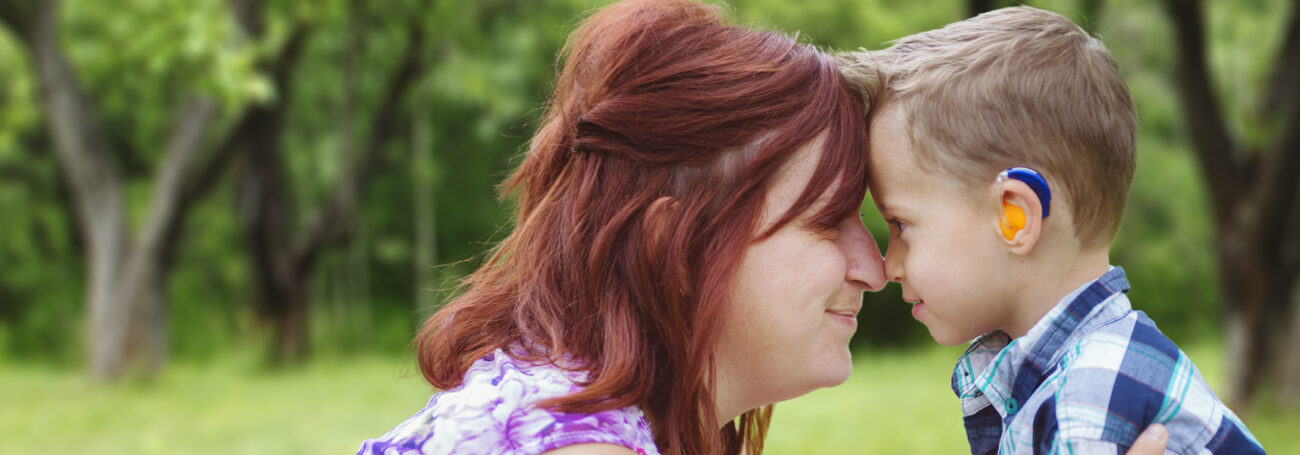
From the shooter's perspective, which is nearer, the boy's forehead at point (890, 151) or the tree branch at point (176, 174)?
the boy's forehead at point (890, 151)

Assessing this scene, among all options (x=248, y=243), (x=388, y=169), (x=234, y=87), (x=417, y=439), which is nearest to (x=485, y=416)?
(x=417, y=439)

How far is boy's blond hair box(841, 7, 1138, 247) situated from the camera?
1767 mm

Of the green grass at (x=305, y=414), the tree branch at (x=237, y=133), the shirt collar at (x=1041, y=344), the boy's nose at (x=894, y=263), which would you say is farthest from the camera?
the tree branch at (x=237, y=133)

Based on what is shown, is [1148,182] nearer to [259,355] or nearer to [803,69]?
[259,355]

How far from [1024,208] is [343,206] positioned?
13.1 metres

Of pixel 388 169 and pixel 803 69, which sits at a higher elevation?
pixel 388 169

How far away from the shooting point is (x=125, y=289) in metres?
12.1

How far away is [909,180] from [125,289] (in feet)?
38.6

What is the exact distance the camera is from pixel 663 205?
1700 millimetres

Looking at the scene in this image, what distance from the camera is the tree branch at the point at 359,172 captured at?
46.0 ft

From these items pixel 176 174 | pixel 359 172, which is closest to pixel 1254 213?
pixel 176 174

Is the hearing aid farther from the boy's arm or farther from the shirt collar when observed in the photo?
the boy's arm

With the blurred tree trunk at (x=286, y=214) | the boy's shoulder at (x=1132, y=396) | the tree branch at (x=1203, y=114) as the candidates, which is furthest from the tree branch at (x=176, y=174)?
the boy's shoulder at (x=1132, y=396)

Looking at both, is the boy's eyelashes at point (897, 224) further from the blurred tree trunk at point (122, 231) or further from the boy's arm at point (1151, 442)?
the blurred tree trunk at point (122, 231)
